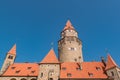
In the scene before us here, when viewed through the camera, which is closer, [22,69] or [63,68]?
[63,68]

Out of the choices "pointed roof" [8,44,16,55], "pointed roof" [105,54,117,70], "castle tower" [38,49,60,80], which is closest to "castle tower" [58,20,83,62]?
"castle tower" [38,49,60,80]

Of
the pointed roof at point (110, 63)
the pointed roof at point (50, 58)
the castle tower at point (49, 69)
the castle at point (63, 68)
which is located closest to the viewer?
the castle tower at point (49, 69)

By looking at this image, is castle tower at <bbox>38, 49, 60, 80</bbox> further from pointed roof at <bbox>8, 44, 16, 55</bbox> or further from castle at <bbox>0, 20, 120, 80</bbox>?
pointed roof at <bbox>8, 44, 16, 55</bbox>

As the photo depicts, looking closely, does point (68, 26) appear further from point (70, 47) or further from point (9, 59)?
point (9, 59)

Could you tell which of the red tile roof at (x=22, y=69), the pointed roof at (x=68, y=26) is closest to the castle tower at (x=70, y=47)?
the pointed roof at (x=68, y=26)

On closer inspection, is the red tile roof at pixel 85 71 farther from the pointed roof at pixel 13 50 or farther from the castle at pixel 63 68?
the pointed roof at pixel 13 50

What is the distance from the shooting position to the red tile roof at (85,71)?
31484 mm

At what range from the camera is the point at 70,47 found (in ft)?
138

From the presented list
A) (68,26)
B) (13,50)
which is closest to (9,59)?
(13,50)

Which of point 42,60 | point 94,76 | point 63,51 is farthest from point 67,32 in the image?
point 94,76

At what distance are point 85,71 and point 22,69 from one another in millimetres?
14049

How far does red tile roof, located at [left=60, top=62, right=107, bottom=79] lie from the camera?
Answer: 31484 mm

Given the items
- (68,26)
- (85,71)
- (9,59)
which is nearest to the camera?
(85,71)

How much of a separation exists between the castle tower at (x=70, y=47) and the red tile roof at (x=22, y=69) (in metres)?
8.14
